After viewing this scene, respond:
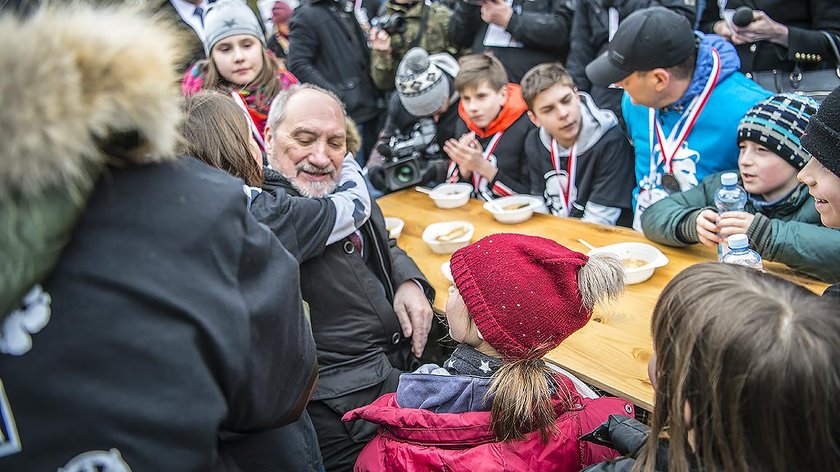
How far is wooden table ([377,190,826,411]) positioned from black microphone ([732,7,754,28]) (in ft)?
4.62

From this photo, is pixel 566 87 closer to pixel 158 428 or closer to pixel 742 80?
pixel 742 80

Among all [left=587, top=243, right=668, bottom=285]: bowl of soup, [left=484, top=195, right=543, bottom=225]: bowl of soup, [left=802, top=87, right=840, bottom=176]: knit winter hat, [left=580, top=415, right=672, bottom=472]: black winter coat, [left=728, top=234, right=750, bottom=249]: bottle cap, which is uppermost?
[left=802, top=87, right=840, bottom=176]: knit winter hat

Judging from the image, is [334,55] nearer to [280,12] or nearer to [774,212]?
[280,12]

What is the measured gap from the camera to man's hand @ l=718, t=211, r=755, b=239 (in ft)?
6.44

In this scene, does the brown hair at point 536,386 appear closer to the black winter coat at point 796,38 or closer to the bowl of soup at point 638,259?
the bowl of soup at point 638,259

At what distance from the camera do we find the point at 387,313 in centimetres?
210

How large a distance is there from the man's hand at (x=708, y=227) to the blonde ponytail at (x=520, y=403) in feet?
3.60

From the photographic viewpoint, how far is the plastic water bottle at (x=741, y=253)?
5.48ft

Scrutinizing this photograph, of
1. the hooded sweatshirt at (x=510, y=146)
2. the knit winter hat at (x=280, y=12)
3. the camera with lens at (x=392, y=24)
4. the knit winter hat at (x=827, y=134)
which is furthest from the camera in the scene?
the knit winter hat at (x=280, y=12)

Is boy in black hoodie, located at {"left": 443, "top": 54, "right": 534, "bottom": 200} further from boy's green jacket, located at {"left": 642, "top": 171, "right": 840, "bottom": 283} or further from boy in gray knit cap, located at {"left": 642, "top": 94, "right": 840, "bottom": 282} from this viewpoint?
boy in gray knit cap, located at {"left": 642, "top": 94, "right": 840, "bottom": 282}

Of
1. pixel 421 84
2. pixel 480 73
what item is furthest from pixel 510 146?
pixel 421 84

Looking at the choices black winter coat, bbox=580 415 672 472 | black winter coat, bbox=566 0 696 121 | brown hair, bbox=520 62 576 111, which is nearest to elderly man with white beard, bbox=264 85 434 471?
black winter coat, bbox=580 415 672 472

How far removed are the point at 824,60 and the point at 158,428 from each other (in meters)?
3.44

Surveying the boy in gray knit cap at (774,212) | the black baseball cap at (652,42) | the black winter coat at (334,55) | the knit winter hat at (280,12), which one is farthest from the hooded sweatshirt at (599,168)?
the knit winter hat at (280,12)
